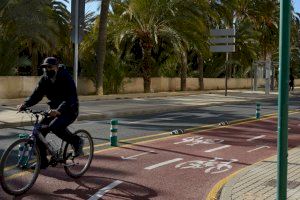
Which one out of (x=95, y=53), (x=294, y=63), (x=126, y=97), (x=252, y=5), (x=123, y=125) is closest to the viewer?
(x=123, y=125)

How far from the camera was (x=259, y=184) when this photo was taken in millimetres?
7242

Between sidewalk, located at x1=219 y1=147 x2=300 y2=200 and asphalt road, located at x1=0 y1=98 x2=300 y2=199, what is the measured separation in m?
0.43

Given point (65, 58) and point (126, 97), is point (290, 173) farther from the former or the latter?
point (65, 58)

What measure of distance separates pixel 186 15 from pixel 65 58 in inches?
324

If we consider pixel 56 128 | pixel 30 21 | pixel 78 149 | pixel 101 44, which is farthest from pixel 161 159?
pixel 101 44

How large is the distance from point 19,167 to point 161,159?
11.9 ft

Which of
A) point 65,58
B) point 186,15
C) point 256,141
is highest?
point 186,15

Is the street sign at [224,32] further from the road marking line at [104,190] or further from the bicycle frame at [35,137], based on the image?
the bicycle frame at [35,137]

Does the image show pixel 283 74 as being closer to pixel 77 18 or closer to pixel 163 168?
pixel 163 168

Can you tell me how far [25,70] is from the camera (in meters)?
35.2

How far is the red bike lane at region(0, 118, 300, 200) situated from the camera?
6996 mm

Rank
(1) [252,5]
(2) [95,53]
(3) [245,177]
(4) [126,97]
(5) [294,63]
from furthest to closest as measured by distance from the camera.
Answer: (5) [294,63]
(1) [252,5]
(2) [95,53]
(4) [126,97]
(3) [245,177]

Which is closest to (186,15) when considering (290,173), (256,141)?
(256,141)

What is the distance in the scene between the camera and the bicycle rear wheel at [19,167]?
6.42 m
